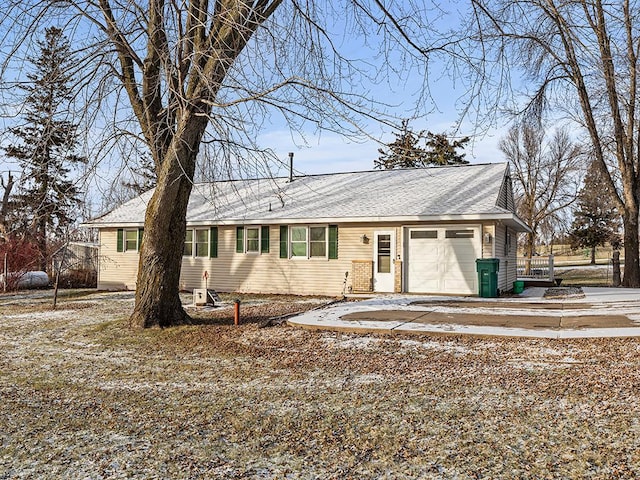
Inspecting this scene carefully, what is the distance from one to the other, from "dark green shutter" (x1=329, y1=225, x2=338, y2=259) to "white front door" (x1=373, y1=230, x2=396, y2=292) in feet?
3.87

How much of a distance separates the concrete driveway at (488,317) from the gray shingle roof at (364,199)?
303 centimetres

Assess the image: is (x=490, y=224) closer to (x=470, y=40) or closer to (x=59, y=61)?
(x=470, y=40)

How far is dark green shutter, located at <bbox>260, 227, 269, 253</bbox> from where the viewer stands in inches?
640

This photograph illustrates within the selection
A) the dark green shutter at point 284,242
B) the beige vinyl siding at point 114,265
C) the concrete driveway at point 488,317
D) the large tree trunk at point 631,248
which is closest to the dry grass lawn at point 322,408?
the concrete driveway at point 488,317

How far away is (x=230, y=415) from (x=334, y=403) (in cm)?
95

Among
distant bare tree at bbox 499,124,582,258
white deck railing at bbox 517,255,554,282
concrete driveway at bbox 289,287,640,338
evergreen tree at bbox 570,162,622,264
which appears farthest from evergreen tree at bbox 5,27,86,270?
evergreen tree at bbox 570,162,622,264

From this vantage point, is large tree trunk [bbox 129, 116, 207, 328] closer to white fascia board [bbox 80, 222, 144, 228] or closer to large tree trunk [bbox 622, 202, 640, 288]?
white fascia board [bbox 80, 222, 144, 228]

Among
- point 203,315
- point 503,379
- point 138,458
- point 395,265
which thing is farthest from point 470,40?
point 395,265

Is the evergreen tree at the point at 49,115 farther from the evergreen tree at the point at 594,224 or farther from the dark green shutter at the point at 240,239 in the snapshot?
the evergreen tree at the point at 594,224

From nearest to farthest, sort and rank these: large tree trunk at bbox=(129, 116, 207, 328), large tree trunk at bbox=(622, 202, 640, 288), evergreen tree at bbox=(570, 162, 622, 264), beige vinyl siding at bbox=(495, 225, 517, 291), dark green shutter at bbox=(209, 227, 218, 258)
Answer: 1. large tree trunk at bbox=(129, 116, 207, 328)
2. beige vinyl siding at bbox=(495, 225, 517, 291)
3. dark green shutter at bbox=(209, 227, 218, 258)
4. large tree trunk at bbox=(622, 202, 640, 288)
5. evergreen tree at bbox=(570, 162, 622, 264)

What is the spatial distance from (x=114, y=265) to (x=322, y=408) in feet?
53.6

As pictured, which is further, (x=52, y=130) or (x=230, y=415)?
(x=52, y=130)

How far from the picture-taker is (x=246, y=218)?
53.2 ft

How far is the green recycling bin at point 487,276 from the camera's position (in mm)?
13117
